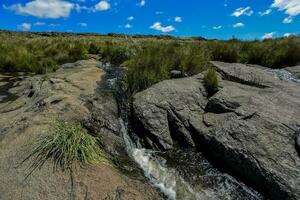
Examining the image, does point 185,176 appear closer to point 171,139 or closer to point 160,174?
point 160,174

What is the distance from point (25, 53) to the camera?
13031 mm

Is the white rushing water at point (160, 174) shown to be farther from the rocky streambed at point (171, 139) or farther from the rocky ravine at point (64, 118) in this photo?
the rocky ravine at point (64, 118)

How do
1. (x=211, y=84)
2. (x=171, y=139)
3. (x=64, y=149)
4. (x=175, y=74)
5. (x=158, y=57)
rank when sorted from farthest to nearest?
(x=158, y=57)
(x=175, y=74)
(x=211, y=84)
(x=171, y=139)
(x=64, y=149)

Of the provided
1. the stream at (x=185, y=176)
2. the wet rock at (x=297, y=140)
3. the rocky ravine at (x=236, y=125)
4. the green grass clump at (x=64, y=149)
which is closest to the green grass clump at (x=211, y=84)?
the rocky ravine at (x=236, y=125)

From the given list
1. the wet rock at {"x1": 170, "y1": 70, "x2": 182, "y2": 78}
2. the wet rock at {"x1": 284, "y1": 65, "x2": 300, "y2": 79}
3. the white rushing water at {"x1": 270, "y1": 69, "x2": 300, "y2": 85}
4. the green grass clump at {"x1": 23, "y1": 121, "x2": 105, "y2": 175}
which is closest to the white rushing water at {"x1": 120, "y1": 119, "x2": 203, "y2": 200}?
the green grass clump at {"x1": 23, "y1": 121, "x2": 105, "y2": 175}

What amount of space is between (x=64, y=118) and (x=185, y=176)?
2.52 meters

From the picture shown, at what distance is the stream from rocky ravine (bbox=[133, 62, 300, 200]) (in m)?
0.17

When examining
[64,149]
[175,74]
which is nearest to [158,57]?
[175,74]

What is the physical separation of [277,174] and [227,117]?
5.17ft

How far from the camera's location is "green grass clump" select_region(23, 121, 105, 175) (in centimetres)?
463

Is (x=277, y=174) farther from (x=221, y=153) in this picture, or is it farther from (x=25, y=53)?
(x=25, y=53)

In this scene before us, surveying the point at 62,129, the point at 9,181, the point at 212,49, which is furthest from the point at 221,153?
the point at 212,49

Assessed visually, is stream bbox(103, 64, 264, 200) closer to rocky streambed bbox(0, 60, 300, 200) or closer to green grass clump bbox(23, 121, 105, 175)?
rocky streambed bbox(0, 60, 300, 200)

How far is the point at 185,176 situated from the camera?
16.4 ft
